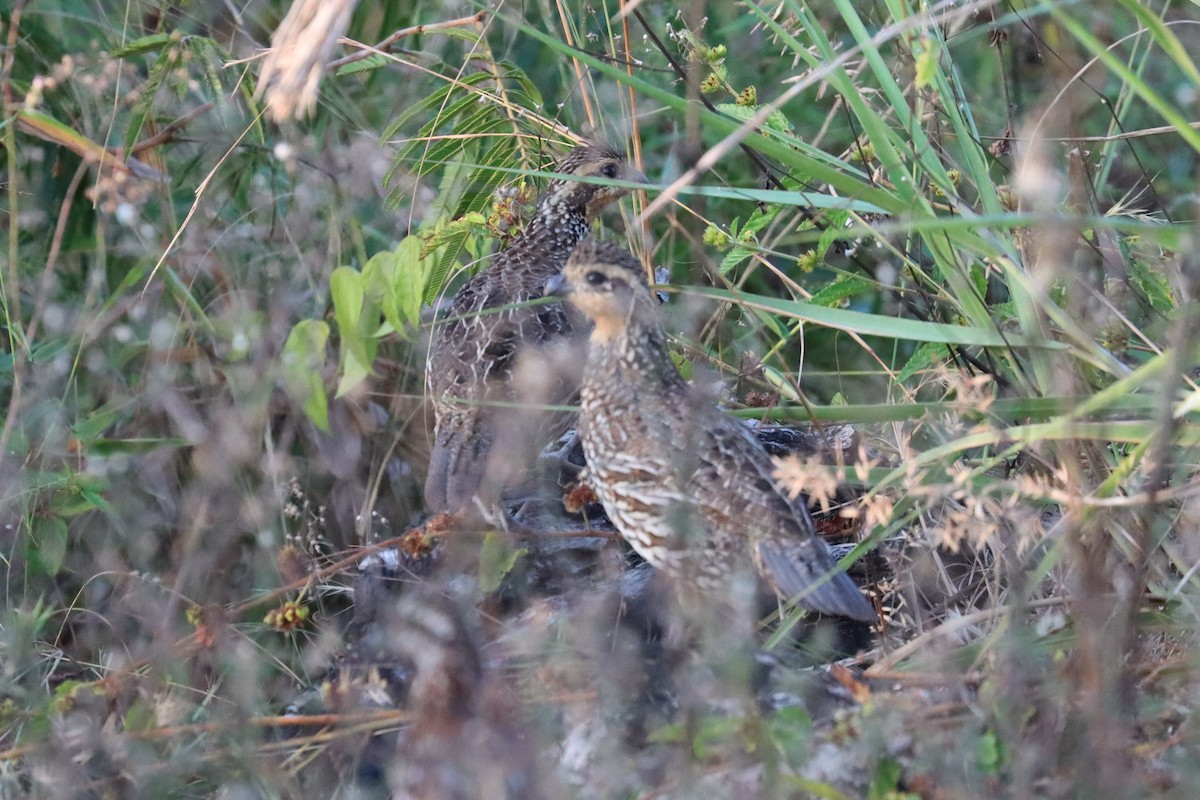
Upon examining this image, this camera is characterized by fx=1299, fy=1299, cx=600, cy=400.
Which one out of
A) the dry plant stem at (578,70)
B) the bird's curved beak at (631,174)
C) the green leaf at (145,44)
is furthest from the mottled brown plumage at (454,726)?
the green leaf at (145,44)

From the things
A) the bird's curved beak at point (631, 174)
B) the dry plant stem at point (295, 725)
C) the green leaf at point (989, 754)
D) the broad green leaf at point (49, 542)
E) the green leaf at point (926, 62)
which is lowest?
the broad green leaf at point (49, 542)

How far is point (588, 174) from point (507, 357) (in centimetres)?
70

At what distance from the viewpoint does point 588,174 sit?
4.22m

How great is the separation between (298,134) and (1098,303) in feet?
10.0

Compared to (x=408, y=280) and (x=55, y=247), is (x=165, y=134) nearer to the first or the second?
(x=55, y=247)

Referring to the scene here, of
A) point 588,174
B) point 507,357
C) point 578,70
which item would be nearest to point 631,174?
point 588,174

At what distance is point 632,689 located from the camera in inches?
104

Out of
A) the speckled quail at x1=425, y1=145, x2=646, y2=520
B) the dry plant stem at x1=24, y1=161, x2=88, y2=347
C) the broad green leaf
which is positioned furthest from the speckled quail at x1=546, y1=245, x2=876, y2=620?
the dry plant stem at x1=24, y1=161, x2=88, y2=347

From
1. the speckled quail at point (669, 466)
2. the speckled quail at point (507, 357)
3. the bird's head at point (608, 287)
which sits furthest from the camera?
the speckled quail at point (507, 357)

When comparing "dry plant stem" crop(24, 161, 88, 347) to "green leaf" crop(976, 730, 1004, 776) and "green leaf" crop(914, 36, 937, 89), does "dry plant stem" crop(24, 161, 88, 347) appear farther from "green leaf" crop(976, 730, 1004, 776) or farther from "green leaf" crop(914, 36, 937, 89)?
"green leaf" crop(976, 730, 1004, 776)

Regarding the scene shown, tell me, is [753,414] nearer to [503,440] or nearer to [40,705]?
[503,440]

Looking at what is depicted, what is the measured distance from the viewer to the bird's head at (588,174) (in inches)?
165

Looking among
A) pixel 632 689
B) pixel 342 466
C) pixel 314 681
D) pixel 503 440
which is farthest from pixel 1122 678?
pixel 342 466

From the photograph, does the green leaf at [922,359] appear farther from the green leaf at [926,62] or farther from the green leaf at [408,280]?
Answer: the green leaf at [408,280]
